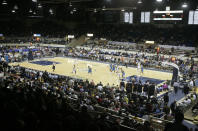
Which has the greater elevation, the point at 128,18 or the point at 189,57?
the point at 128,18

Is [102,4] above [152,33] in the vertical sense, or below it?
above

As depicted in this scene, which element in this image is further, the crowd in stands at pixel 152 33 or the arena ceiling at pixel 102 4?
the crowd in stands at pixel 152 33

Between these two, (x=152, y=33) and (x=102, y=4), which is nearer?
(x=152, y=33)

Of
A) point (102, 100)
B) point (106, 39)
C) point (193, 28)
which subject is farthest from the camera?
point (106, 39)

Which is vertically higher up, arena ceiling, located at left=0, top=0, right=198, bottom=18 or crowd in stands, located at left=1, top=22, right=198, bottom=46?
arena ceiling, located at left=0, top=0, right=198, bottom=18

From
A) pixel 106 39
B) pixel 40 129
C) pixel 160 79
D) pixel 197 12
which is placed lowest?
pixel 160 79

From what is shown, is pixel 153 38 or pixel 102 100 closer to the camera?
pixel 102 100

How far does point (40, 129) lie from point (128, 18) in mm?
40547

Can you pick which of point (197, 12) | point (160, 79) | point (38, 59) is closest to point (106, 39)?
point (38, 59)

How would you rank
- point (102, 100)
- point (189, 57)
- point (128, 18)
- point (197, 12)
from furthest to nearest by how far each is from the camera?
1. point (128, 18)
2. point (197, 12)
3. point (189, 57)
4. point (102, 100)

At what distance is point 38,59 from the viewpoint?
39.4 metres

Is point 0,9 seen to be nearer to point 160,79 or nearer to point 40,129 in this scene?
point 160,79

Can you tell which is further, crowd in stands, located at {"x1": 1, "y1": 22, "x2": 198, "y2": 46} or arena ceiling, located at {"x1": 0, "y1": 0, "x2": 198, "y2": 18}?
crowd in stands, located at {"x1": 1, "y1": 22, "x2": 198, "y2": 46}

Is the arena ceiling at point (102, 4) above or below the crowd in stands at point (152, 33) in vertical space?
above
